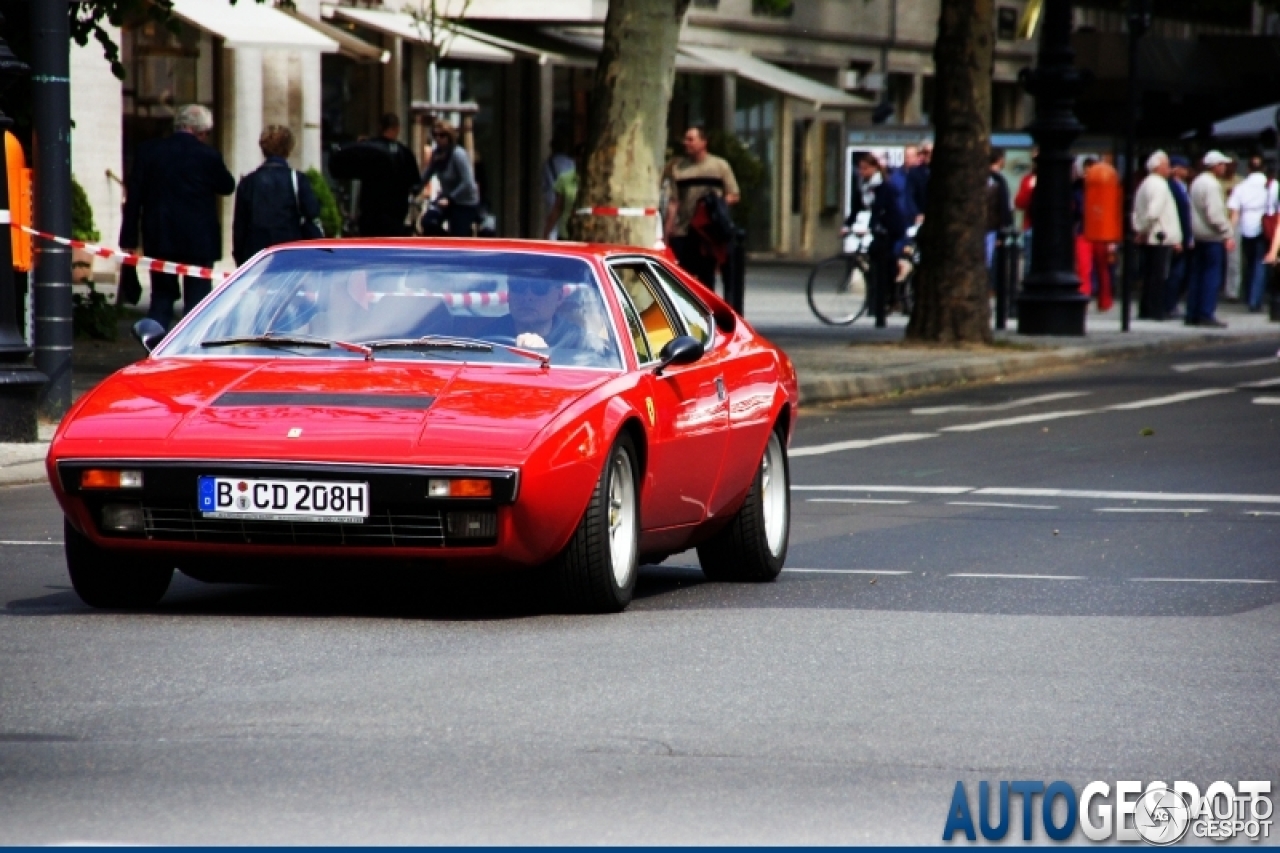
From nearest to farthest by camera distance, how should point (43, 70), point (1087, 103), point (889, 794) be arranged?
point (889, 794), point (43, 70), point (1087, 103)

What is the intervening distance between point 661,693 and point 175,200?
1270 cm

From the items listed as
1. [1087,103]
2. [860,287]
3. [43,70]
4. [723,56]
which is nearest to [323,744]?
[43,70]

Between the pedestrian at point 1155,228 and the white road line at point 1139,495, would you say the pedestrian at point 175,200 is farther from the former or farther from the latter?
the pedestrian at point 1155,228

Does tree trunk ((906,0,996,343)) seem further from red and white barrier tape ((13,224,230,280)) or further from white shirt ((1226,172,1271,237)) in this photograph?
white shirt ((1226,172,1271,237))

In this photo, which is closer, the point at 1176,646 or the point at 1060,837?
the point at 1060,837

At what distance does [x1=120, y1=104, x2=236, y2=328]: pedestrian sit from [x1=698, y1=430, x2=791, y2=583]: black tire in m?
9.58

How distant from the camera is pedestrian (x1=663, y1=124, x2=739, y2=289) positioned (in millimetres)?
23812

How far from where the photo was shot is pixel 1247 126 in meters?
40.0

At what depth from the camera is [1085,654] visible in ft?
26.0

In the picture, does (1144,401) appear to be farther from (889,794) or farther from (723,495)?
(889,794)

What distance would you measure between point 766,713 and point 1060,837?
1516mm

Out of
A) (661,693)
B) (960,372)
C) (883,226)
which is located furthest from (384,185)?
(661,693)

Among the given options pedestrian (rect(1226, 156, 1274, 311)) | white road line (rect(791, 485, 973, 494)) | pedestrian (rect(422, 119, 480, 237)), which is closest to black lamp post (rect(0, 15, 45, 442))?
white road line (rect(791, 485, 973, 494))

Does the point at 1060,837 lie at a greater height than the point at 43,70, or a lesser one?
lesser
